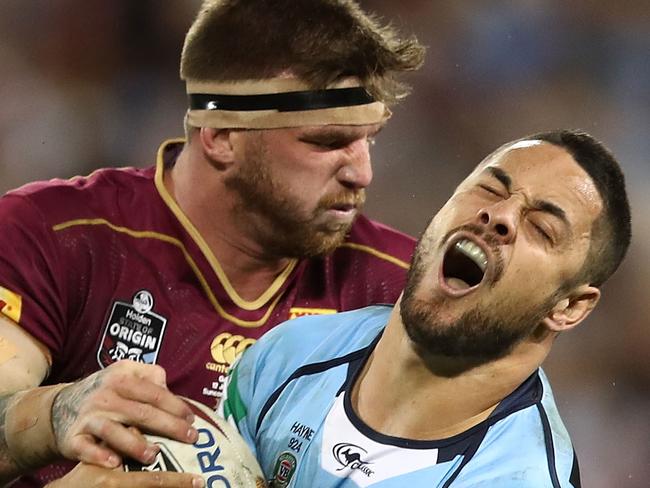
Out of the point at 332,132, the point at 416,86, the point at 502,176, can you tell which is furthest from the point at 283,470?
the point at 416,86

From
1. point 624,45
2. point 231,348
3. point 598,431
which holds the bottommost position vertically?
point 598,431

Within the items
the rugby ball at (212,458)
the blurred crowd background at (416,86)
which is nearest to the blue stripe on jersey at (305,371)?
the rugby ball at (212,458)

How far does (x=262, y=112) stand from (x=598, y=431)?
1432mm

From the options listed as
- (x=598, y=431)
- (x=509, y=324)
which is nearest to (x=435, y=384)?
(x=509, y=324)

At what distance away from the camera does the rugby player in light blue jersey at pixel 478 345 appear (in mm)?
1443

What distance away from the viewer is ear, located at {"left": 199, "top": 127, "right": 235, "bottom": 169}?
6.99ft

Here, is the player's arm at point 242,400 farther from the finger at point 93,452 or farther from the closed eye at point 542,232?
the closed eye at point 542,232

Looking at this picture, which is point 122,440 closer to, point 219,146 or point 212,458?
point 212,458

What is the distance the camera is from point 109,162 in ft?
10.9

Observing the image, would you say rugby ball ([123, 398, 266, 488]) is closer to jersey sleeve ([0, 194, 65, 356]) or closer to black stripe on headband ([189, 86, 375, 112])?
jersey sleeve ([0, 194, 65, 356])

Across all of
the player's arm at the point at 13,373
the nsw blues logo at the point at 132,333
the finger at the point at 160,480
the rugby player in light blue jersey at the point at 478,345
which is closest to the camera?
the finger at the point at 160,480

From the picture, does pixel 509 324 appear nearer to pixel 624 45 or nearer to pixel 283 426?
pixel 283 426

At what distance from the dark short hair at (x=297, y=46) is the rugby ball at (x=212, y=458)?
2.79 ft

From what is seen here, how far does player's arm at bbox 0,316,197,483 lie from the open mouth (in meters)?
0.44
